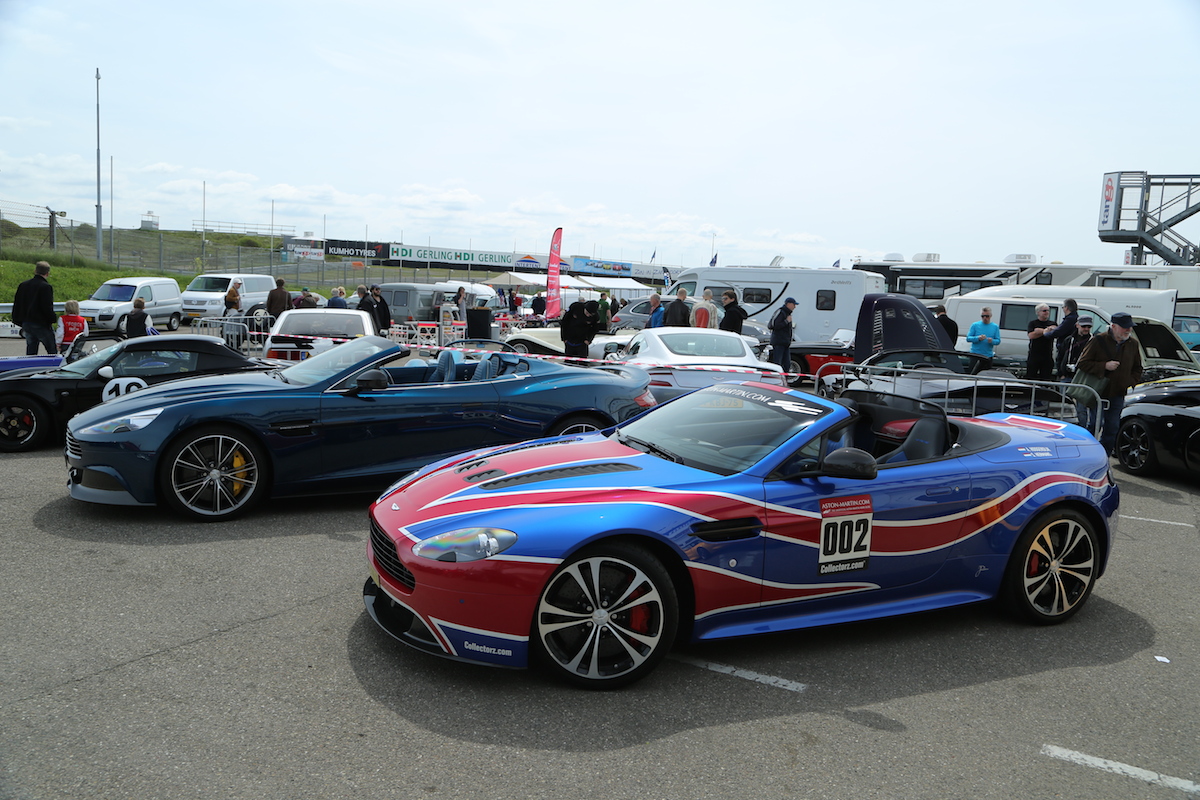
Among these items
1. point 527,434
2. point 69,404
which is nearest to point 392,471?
point 527,434

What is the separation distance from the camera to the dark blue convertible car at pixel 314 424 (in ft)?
19.3

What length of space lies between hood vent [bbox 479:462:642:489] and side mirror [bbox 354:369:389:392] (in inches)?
102

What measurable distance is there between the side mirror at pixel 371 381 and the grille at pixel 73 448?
1877mm

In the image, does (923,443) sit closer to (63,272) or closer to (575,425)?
(575,425)

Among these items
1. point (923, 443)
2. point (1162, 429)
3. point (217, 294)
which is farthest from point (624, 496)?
point (217, 294)

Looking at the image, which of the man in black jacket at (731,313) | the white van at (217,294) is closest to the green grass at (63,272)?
the white van at (217,294)

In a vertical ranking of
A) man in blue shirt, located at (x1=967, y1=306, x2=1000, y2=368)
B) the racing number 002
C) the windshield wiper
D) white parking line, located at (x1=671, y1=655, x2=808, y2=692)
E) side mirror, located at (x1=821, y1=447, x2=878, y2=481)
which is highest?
man in blue shirt, located at (x1=967, y1=306, x2=1000, y2=368)

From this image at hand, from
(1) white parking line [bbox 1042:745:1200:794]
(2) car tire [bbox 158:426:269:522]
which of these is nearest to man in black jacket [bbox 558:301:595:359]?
(2) car tire [bbox 158:426:269:522]

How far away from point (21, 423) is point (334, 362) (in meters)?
3.76

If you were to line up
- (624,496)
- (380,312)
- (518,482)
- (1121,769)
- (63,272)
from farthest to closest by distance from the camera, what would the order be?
(63,272) < (380,312) < (518,482) < (624,496) < (1121,769)

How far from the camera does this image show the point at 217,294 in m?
28.2

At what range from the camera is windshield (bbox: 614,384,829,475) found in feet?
14.4

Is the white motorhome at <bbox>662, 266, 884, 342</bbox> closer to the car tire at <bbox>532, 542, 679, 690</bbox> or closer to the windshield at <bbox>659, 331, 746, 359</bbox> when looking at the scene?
the windshield at <bbox>659, 331, 746, 359</bbox>

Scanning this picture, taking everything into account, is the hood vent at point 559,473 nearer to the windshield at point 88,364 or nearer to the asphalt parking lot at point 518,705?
the asphalt parking lot at point 518,705
